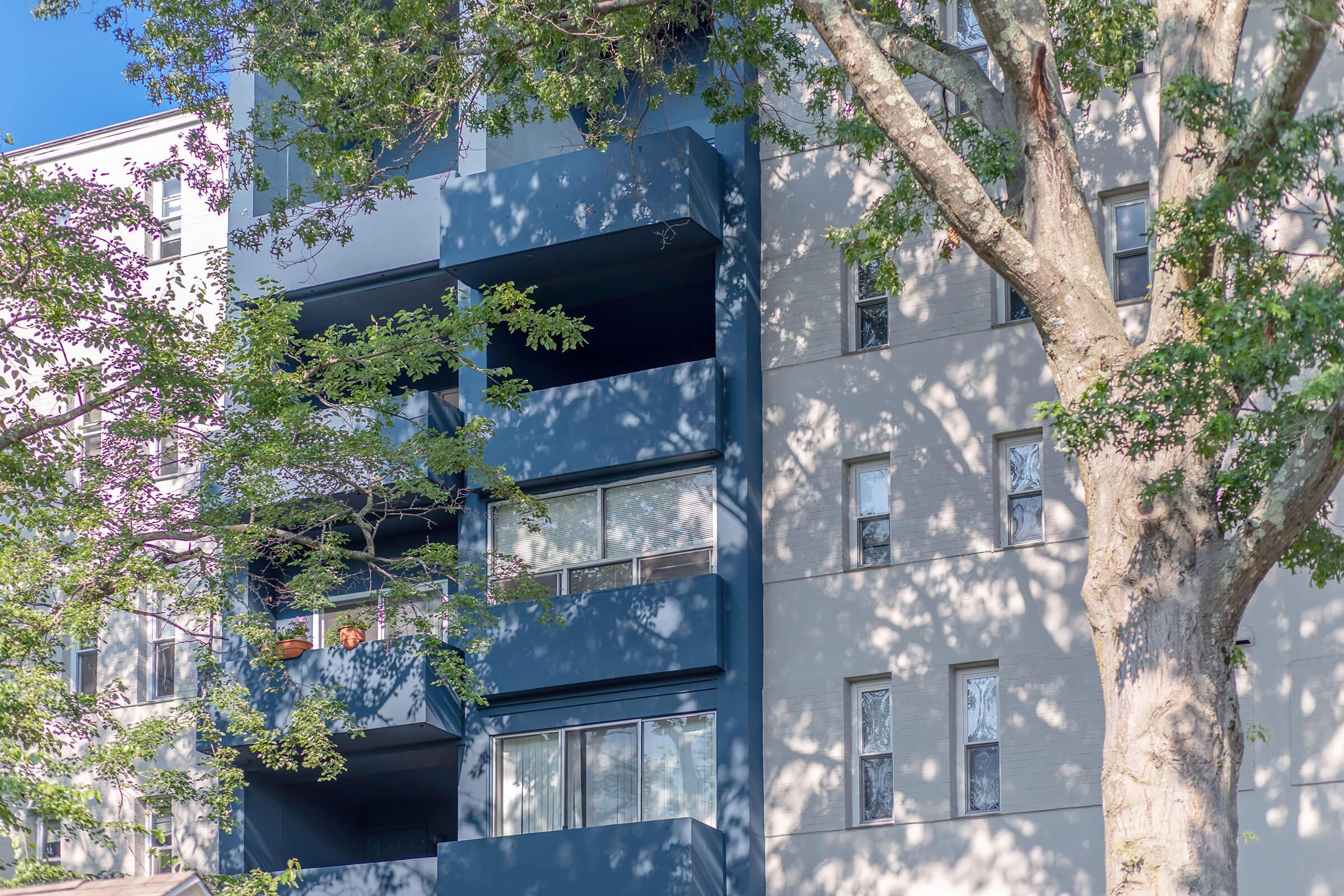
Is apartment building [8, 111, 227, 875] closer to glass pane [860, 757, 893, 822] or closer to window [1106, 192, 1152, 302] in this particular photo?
glass pane [860, 757, 893, 822]

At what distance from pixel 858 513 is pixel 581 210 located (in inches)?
210

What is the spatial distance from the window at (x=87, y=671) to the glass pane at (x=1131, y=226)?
15.5 metres

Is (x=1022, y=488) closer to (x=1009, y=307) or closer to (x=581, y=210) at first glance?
(x=1009, y=307)

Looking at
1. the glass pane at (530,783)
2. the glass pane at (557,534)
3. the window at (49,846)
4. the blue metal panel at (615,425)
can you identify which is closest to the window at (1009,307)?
the blue metal panel at (615,425)

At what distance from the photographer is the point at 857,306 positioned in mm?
22719

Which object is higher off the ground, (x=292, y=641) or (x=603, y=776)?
(x=292, y=641)

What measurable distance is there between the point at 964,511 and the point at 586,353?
723 cm

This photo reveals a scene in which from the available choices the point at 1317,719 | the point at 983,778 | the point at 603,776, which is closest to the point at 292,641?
the point at 603,776

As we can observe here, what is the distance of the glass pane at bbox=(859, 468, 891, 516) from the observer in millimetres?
21859

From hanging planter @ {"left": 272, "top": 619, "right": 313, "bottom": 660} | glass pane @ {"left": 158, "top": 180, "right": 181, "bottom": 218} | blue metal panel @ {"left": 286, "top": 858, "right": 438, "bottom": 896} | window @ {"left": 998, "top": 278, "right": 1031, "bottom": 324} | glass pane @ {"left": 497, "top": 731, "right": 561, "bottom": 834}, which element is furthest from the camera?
glass pane @ {"left": 158, "top": 180, "right": 181, "bottom": 218}

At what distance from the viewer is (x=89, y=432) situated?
2744 cm

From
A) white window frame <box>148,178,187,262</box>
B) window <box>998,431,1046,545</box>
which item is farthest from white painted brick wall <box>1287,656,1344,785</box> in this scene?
white window frame <box>148,178,187,262</box>

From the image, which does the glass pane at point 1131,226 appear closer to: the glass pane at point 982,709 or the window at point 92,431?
the glass pane at point 982,709

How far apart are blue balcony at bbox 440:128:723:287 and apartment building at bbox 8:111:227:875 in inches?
135
